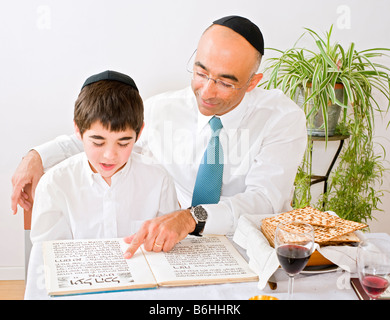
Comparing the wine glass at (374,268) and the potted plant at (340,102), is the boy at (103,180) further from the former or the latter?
the potted plant at (340,102)

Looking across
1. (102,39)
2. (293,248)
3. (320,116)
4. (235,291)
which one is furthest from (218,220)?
(102,39)

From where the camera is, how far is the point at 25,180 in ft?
6.33

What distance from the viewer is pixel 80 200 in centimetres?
178

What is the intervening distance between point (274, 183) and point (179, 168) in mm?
486

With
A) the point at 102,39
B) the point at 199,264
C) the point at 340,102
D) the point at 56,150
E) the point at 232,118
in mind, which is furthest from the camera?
the point at 102,39

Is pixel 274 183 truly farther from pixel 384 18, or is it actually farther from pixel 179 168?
pixel 384 18

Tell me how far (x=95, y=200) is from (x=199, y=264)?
54 cm

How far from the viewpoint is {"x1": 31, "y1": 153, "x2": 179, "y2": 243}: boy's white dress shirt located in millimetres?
1728

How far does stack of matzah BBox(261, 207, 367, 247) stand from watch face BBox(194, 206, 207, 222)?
0.71ft

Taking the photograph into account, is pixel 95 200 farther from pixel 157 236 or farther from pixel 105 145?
pixel 157 236

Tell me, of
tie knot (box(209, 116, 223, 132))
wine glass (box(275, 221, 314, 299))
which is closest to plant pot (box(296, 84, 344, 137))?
tie knot (box(209, 116, 223, 132))

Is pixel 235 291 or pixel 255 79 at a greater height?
Result: pixel 255 79

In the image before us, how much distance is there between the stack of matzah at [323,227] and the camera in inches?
56.3
